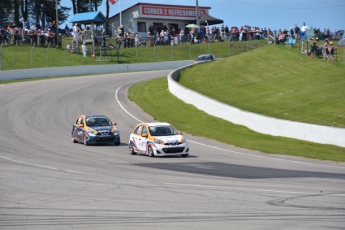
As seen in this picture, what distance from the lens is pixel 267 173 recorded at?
15773 mm

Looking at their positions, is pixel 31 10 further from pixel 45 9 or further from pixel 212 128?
pixel 212 128

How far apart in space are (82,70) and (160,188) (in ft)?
145

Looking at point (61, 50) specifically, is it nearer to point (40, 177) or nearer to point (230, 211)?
point (40, 177)

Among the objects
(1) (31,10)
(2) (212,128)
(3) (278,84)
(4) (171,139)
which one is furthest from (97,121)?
(1) (31,10)

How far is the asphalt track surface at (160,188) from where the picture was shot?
9490 millimetres

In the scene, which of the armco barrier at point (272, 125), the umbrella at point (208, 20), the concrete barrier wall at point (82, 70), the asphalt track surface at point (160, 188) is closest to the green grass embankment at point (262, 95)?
the armco barrier at point (272, 125)

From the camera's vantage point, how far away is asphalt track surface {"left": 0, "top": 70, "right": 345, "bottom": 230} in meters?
9.49

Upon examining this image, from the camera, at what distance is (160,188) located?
42.0 feet

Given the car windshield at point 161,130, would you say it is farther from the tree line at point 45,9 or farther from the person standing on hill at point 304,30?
the tree line at point 45,9

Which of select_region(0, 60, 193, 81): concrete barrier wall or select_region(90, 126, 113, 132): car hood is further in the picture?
select_region(0, 60, 193, 81): concrete barrier wall

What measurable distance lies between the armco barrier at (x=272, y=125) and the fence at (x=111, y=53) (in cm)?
2290

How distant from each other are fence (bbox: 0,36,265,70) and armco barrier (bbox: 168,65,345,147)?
75.1 ft

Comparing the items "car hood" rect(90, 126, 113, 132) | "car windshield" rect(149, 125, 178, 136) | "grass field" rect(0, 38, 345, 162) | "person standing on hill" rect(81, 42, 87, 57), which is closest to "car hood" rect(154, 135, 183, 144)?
"car windshield" rect(149, 125, 178, 136)

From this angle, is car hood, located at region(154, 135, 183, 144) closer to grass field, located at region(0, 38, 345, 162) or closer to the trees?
grass field, located at region(0, 38, 345, 162)
